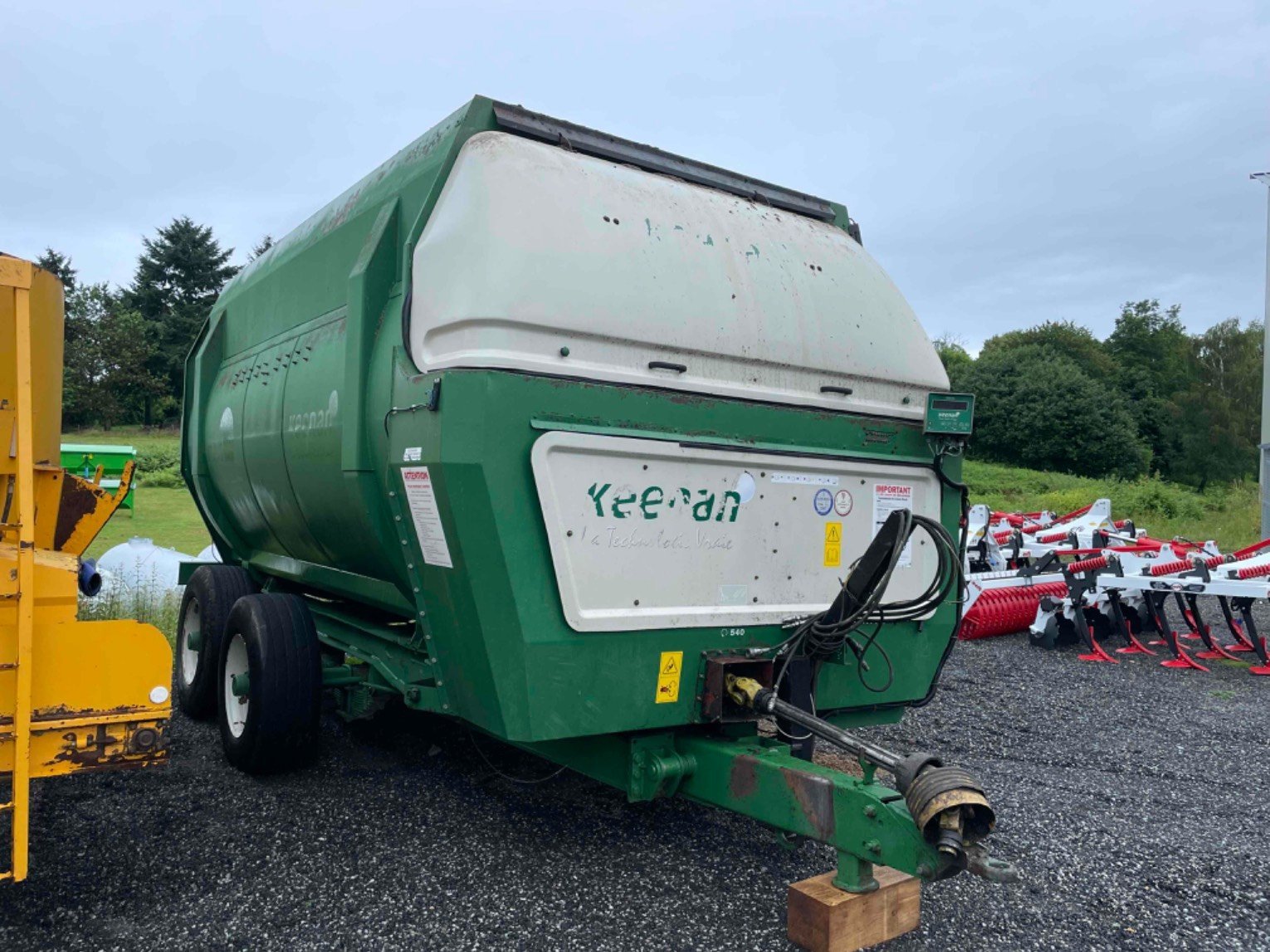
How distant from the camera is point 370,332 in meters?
3.81

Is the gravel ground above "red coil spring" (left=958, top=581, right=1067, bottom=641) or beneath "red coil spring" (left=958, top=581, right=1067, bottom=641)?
beneath

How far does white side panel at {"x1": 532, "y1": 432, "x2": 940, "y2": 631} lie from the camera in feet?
10.5

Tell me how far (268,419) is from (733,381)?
9.12 feet

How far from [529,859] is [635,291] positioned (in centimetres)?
225

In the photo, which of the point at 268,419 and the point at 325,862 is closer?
the point at 325,862

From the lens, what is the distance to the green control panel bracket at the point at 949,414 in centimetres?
391

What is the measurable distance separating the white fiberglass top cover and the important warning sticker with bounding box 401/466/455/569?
0.38 metres

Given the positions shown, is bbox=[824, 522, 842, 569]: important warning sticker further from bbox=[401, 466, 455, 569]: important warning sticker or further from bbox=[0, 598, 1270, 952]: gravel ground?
bbox=[401, 466, 455, 569]: important warning sticker

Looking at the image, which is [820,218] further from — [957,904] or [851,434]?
[957,904]

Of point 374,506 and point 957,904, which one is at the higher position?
point 374,506

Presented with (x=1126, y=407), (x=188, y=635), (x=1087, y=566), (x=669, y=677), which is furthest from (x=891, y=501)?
(x=1126, y=407)

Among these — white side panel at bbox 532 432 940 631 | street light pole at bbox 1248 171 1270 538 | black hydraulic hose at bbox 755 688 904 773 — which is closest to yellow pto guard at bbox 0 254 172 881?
white side panel at bbox 532 432 940 631

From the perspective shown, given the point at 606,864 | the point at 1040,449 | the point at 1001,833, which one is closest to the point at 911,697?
the point at 1001,833

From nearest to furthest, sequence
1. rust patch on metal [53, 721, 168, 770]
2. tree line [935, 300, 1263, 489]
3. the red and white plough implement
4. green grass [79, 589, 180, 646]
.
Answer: rust patch on metal [53, 721, 168, 770], green grass [79, 589, 180, 646], the red and white plough implement, tree line [935, 300, 1263, 489]
